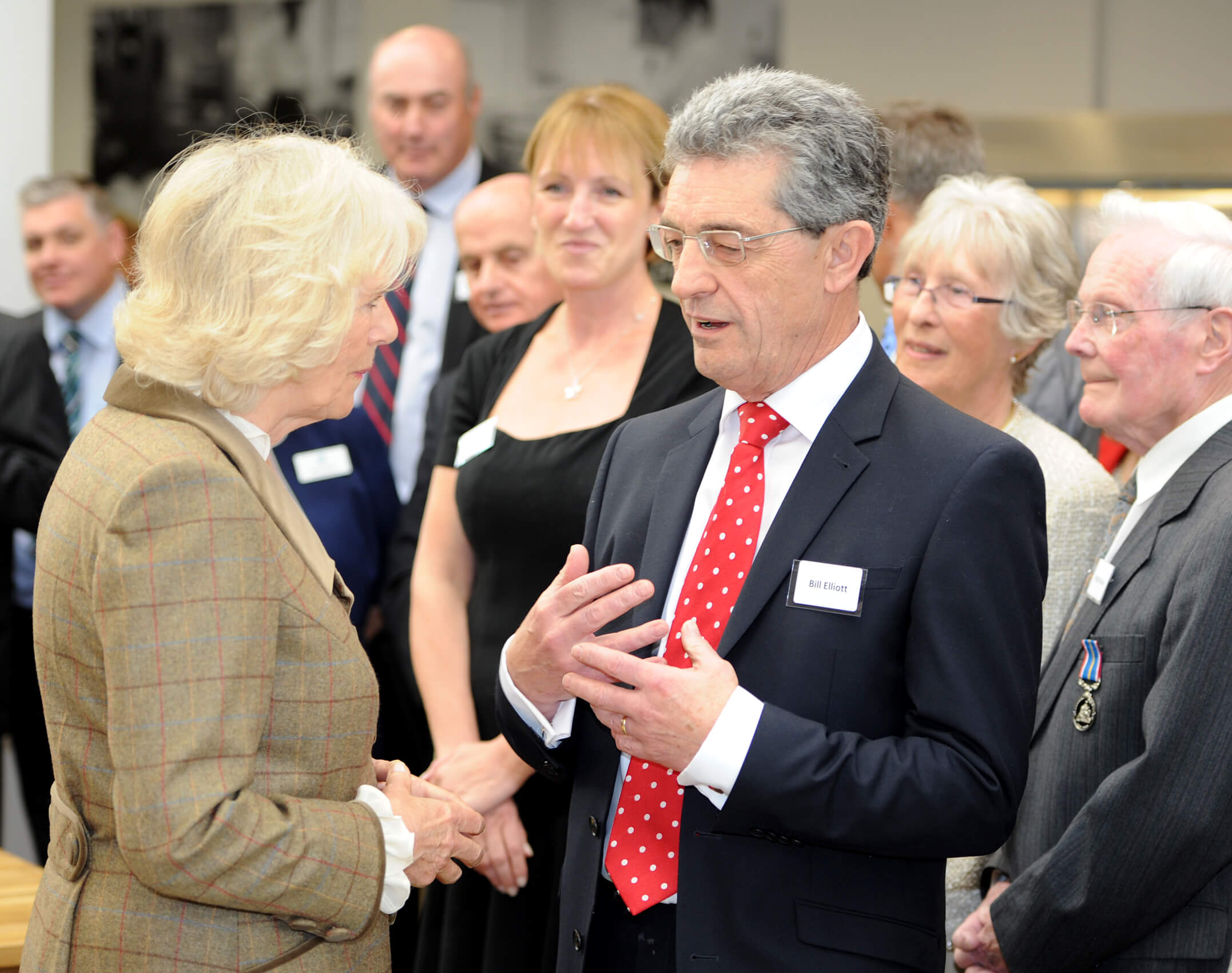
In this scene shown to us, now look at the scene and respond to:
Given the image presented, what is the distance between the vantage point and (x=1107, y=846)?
191cm

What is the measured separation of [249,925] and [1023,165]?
20.4ft

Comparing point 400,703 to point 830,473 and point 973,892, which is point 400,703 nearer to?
point 973,892

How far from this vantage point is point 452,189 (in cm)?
422

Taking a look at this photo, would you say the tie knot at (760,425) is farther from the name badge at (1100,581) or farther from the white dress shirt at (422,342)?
the white dress shirt at (422,342)

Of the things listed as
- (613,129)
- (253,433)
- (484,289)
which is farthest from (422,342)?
(253,433)

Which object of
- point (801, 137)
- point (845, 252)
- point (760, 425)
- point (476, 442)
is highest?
point (801, 137)

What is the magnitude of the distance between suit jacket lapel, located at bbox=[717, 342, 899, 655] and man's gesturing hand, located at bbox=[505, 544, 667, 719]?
4.9 inches

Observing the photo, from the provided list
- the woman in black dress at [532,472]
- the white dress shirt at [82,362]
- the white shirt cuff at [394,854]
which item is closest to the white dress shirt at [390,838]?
the white shirt cuff at [394,854]

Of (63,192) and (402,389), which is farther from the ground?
(63,192)

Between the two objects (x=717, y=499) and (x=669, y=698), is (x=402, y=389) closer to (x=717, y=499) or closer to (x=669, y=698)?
(x=717, y=499)

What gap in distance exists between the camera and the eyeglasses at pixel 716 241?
1.73 m

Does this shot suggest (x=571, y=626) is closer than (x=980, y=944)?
Yes

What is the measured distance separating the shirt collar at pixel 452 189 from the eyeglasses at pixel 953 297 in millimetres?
1870

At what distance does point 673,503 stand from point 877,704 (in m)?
0.43
